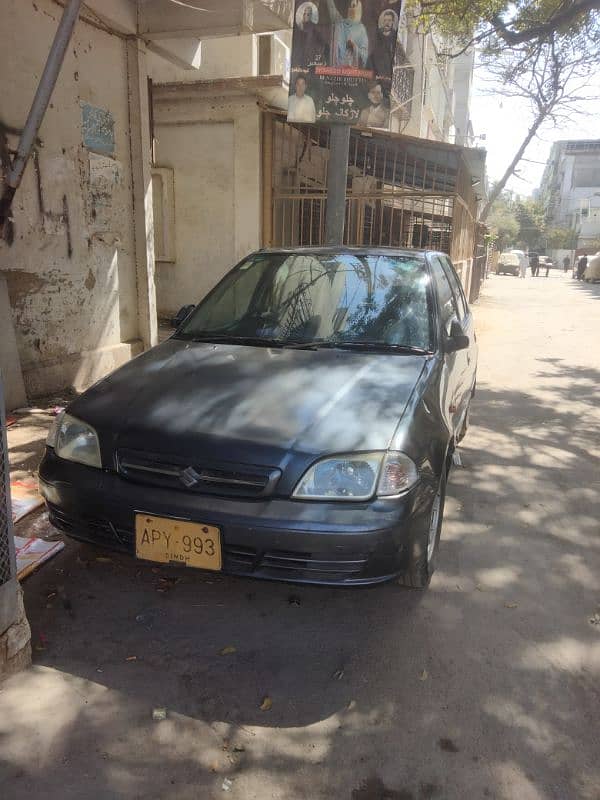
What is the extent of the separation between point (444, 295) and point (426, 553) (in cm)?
190

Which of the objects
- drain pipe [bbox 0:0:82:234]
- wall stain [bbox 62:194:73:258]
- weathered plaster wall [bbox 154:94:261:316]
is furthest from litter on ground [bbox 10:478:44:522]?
weathered plaster wall [bbox 154:94:261:316]

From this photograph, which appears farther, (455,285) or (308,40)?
(308,40)

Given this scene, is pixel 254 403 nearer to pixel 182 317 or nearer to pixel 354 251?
pixel 182 317

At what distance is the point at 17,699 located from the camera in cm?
224

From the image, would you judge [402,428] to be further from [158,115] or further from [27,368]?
[158,115]

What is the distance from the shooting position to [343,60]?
228 inches

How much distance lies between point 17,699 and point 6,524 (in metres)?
0.64

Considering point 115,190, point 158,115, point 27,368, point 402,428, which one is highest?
point 158,115

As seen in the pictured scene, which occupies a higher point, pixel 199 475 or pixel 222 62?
pixel 222 62

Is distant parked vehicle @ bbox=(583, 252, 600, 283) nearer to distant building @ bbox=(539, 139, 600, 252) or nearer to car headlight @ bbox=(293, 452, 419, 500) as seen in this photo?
distant building @ bbox=(539, 139, 600, 252)

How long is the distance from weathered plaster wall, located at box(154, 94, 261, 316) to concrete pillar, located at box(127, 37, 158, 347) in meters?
2.98

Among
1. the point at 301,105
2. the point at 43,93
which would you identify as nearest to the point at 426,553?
the point at 43,93

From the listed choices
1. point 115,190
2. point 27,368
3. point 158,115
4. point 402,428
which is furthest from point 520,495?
point 158,115

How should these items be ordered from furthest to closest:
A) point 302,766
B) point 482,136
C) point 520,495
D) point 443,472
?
1. point 482,136
2. point 520,495
3. point 443,472
4. point 302,766
